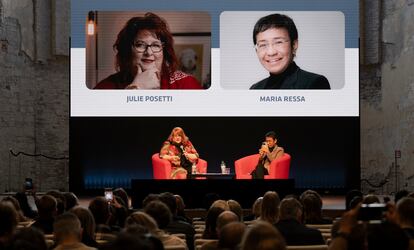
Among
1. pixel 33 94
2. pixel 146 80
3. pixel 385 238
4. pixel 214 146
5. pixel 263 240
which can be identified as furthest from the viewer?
pixel 33 94

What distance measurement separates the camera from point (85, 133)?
52.4ft

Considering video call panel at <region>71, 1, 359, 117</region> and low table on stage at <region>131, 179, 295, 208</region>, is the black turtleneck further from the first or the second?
low table on stage at <region>131, 179, 295, 208</region>

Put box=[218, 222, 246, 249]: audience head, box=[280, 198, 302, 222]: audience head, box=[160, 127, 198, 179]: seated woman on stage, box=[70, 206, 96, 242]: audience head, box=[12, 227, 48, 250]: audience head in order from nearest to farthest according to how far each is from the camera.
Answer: box=[12, 227, 48, 250]: audience head, box=[218, 222, 246, 249]: audience head, box=[70, 206, 96, 242]: audience head, box=[280, 198, 302, 222]: audience head, box=[160, 127, 198, 179]: seated woman on stage

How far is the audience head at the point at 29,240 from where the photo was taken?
10.4 feet

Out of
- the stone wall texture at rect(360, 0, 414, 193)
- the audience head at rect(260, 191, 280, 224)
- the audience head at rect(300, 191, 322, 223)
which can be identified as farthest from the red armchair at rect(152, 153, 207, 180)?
the audience head at rect(260, 191, 280, 224)

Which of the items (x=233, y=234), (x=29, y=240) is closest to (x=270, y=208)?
(x=233, y=234)

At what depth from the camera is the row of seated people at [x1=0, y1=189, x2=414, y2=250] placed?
316 centimetres

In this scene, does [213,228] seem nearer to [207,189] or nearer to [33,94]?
[207,189]

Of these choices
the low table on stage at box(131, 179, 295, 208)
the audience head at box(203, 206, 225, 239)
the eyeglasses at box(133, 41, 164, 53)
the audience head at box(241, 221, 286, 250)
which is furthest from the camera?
the eyeglasses at box(133, 41, 164, 53)

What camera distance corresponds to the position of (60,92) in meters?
17.7

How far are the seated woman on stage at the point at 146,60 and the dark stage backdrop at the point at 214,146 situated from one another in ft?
2.64

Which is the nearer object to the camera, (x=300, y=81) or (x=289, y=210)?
(x=289, y=210)

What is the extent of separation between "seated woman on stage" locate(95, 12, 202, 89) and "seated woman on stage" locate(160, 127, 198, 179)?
1.54 metres

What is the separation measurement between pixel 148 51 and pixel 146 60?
0.59 feet
